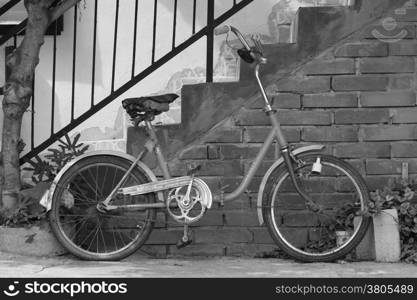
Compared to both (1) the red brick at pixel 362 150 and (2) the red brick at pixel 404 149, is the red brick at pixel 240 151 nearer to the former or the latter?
(1) the red brick at pixel 362 150

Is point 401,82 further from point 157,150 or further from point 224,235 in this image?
point 157,150

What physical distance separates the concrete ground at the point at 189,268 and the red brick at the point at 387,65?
4.67ft

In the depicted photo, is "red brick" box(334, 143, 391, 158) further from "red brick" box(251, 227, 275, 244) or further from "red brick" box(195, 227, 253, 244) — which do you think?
"red brick" box(195, 227, 253, 244)

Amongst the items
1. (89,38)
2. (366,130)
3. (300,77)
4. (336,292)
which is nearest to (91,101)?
(89,38)

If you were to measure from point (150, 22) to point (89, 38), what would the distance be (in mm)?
520

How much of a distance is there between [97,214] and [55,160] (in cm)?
70

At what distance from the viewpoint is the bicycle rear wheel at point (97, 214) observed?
18.5 ft

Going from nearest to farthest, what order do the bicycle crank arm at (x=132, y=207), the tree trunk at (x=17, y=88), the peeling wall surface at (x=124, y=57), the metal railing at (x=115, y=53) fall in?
the bicycle crank arm at (x=132, y=207) → the tree trunk at (x=17, y=88) → the metal railing at (x=115, y=53) → the peeling wall surface at (x=124, y=57)

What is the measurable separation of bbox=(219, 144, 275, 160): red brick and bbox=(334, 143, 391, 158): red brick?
1.66 feet

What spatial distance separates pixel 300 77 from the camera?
235 inches

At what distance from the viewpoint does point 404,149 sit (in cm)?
600

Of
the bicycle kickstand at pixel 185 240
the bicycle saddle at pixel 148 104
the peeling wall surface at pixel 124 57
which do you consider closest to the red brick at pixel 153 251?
the bicycle kickstand at pixel 185 240

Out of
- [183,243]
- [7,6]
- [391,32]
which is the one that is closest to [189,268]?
[183,243]

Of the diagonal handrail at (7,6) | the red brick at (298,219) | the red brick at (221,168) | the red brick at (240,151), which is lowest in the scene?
the red brick at (298,219)
